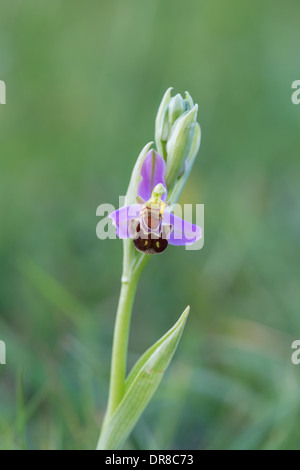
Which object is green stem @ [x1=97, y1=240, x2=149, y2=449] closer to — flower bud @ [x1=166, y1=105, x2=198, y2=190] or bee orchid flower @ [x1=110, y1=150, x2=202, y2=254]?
bee orchid flower @ [x1=110, y1=150, x2=202, y2=254]

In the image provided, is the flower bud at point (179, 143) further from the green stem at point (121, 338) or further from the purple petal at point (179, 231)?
the green stem at point (121, 338)

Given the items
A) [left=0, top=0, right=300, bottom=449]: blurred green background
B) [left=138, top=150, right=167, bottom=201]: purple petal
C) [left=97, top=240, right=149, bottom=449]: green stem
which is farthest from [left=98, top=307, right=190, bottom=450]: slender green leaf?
[left=138, top=150, right=167, bottom=201]: purple petal

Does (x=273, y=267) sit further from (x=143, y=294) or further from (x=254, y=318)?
(x=143, y=294)

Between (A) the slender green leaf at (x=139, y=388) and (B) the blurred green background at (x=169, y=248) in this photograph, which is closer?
(A) the slender green leaf at (x=139, y=388)

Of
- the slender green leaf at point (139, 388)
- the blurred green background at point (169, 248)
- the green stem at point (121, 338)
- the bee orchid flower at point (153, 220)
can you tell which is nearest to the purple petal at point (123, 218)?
the bee orchid flower at point (153, 220)

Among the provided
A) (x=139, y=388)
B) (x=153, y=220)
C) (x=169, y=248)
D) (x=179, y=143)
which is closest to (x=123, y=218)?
(x=153, y=220)

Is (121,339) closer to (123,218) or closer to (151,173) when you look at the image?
(123,218)
